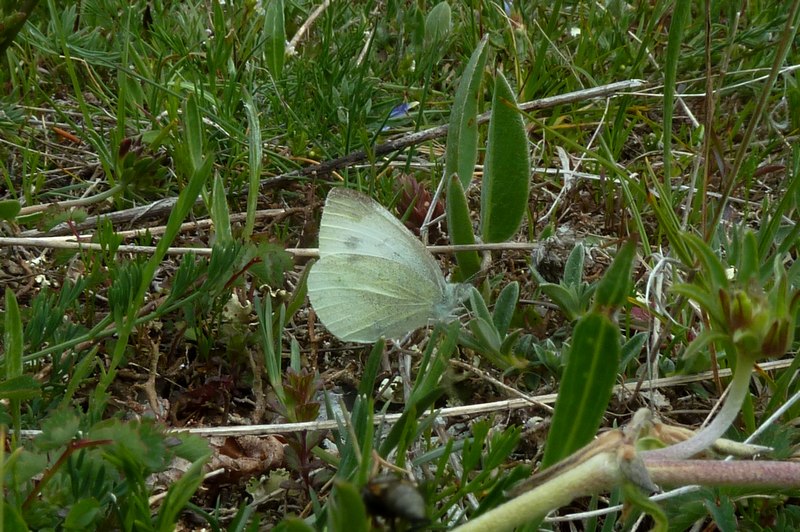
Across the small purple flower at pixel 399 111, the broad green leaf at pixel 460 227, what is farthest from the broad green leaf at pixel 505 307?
the small purple flower at pixel 399 111

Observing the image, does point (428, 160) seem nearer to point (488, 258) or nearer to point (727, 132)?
point (488, 258)

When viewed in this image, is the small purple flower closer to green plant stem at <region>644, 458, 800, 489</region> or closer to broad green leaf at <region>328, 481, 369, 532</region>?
green plant stem at <region>644, 458, 800, 489</region>

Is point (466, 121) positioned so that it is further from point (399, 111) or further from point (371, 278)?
point (399, 111)

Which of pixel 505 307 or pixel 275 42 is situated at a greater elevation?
pixel 275 42

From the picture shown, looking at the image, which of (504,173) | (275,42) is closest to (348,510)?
(504,173)

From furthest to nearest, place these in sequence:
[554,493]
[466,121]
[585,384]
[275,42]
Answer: [275,42], [466,121], [585,384], [554,493]

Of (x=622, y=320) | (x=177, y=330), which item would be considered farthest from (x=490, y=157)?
(x=177, y=330)
